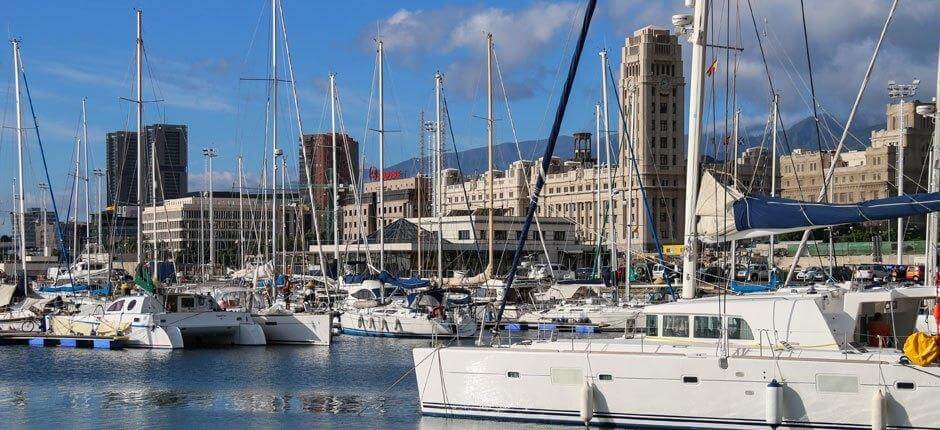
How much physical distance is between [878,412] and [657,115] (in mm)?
154318

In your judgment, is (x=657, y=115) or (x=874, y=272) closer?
(x=874, y=272)

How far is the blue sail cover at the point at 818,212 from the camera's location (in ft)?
86.6

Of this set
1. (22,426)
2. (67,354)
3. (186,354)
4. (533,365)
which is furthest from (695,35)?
(67,354)

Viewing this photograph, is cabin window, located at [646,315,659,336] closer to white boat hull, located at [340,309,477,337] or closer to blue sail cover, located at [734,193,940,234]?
blue sail cover, located at [734,193,940,234]

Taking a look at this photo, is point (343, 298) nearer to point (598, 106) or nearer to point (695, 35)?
point (598, 106)

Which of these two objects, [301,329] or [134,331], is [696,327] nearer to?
[301,329]

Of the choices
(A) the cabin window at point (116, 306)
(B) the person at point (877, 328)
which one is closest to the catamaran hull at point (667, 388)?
(B) the person at point (877, 328)

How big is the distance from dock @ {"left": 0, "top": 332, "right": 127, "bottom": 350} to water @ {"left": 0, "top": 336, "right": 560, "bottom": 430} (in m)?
0.69

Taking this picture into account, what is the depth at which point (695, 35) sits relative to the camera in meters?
27.4

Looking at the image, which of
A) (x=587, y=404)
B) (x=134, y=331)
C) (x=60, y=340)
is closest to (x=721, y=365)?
(x=587, y=404)

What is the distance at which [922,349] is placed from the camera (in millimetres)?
23672

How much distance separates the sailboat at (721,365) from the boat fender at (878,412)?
0.02 m

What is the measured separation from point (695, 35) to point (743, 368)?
7.85m

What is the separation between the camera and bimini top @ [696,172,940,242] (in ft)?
87.4
